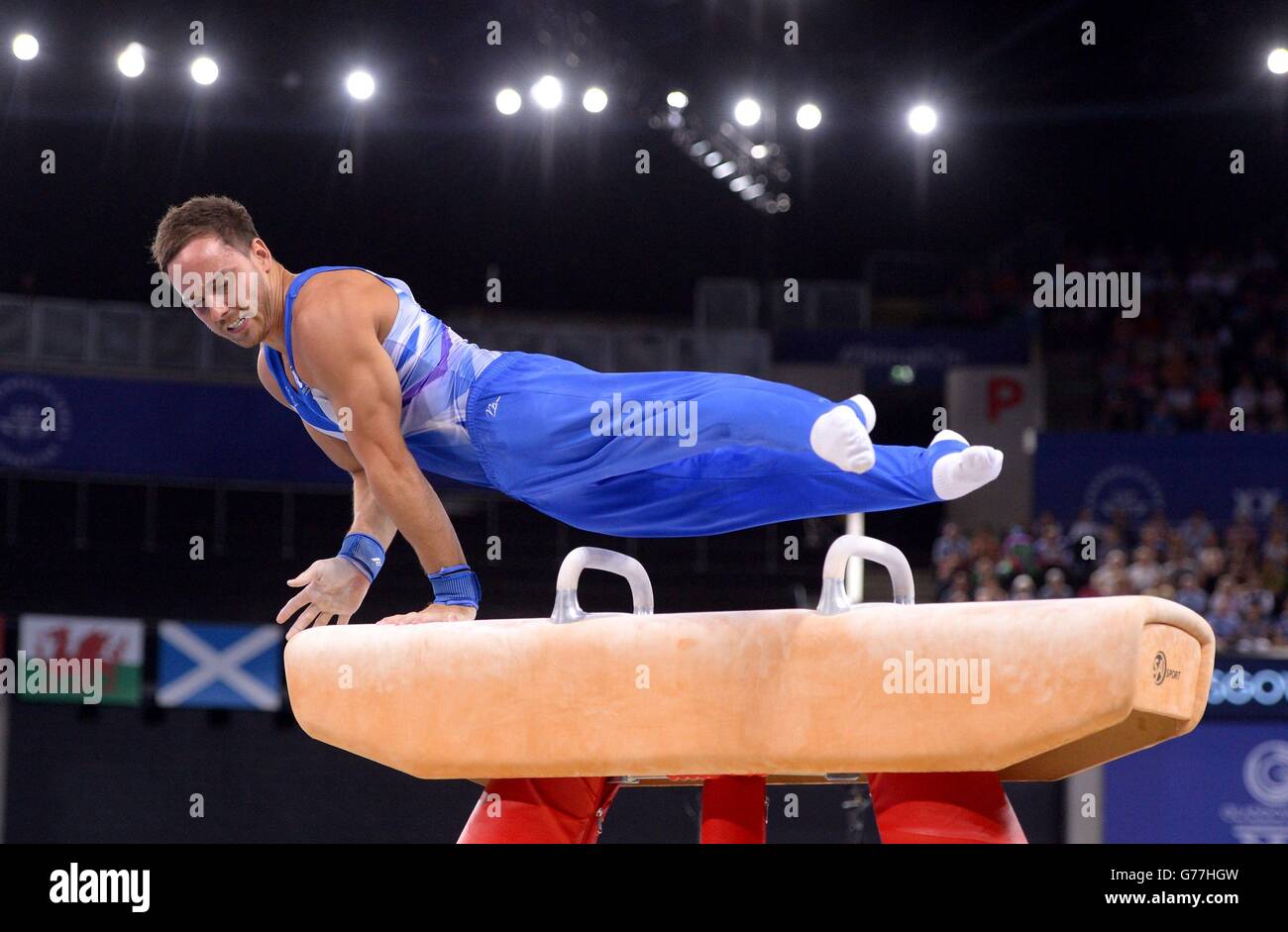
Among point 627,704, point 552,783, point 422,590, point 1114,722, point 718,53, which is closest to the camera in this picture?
point 1114,722

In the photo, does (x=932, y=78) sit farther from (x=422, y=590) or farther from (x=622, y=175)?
(x=422, y=590)

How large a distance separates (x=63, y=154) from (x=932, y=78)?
28.7ft

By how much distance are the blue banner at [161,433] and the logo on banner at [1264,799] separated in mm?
6249

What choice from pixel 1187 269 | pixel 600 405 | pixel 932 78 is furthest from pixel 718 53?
pixel 600 405

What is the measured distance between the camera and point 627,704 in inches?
102

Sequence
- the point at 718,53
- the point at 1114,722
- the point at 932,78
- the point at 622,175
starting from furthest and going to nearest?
the point at 622,175, the point at 932,78, the point at 718,53, the point at 1114,722

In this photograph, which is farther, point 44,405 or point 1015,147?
point 1015,147

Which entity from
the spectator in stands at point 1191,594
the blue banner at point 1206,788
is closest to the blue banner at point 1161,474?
the spectator in stands at point 1191,594

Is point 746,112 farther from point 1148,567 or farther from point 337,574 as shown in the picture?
point 337,574

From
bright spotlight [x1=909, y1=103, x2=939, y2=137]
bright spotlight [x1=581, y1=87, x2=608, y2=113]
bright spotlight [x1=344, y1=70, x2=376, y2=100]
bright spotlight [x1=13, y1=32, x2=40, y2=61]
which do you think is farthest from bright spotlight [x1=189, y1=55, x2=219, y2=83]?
bright spotlight [x1=909, y1=103, x2=939, y2=137]

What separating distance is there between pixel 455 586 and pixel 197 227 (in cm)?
93

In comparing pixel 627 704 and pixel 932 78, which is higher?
pixel 932 78

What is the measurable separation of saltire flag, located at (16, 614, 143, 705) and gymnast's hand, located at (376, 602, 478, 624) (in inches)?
288
